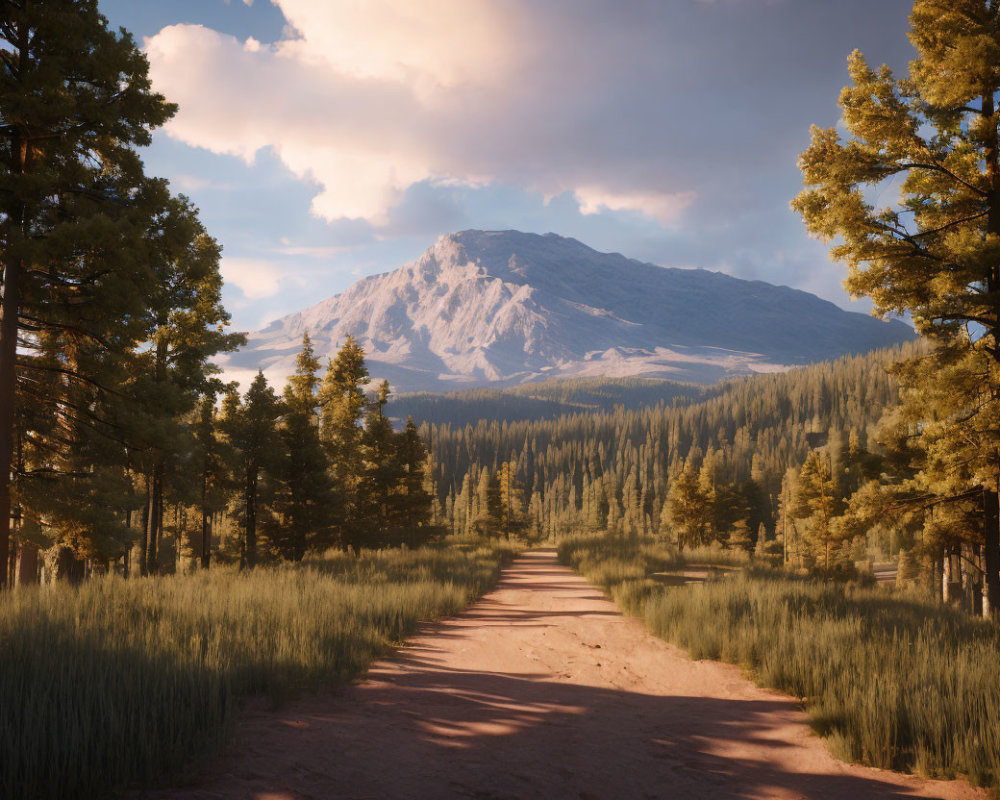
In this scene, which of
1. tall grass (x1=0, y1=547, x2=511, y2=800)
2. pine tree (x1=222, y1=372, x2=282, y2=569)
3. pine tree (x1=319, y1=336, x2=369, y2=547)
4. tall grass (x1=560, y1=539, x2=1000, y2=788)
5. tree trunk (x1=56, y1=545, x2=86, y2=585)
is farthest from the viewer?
pine tree (x1=319, y1=336, x2=369, y2=547)

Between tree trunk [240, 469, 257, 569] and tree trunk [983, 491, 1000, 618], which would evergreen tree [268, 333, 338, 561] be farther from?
tree trunk [983, 491, 1000, 618]

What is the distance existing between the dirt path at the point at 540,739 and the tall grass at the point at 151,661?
0.43m

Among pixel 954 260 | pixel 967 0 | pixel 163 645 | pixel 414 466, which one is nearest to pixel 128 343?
pixel 163 645

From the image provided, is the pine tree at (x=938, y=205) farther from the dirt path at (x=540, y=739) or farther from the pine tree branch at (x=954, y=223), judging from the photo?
the dirt path at (x=540, y=739)

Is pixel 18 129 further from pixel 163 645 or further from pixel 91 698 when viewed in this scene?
pixel 91 698

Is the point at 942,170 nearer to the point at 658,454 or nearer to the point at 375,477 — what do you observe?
the point at 375,477

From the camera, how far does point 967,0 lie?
11.3 m

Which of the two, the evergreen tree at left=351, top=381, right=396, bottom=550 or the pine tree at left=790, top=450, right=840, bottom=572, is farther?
the pine tree at left=790, top=450, right=840, bottom=572

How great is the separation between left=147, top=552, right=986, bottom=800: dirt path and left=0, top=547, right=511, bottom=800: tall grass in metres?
0.43

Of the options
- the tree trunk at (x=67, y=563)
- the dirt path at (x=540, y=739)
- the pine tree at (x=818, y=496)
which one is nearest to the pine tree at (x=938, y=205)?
the dirt path at (x=540, y=739)

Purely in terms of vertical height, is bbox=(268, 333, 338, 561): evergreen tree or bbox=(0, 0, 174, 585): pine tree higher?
bbox=(0, 0, 174, 585): pine tree

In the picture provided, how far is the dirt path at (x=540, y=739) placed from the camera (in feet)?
14.8

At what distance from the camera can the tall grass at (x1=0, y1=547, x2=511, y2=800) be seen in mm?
4082

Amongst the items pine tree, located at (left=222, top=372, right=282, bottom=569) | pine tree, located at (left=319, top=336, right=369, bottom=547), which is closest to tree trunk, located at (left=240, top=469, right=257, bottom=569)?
pine tree, located at (left=222, top=372, right=282, bottom=569)
